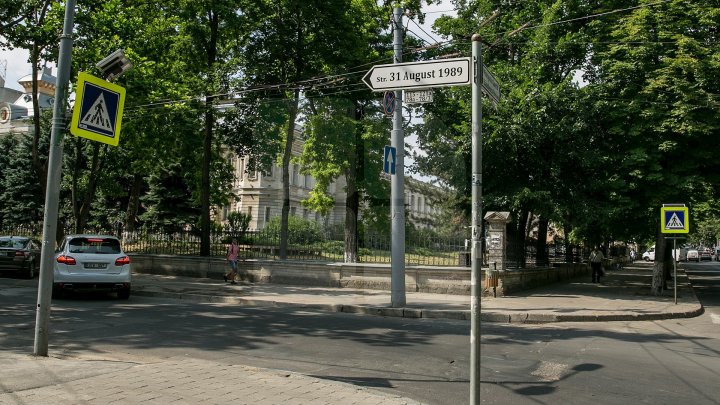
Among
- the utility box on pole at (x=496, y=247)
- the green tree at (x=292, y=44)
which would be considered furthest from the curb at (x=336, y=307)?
the green tree at (x=292, y=44)

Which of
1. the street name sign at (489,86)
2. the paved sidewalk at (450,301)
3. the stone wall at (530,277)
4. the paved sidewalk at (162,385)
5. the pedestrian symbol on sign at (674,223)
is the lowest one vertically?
the paved sidewalk at (450,301)

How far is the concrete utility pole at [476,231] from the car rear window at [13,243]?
21724 mm

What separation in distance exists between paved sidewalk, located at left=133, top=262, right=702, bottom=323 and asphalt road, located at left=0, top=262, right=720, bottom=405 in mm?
698

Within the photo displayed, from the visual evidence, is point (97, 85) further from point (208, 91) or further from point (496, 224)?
point (208, 91)

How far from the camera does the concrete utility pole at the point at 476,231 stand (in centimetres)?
434

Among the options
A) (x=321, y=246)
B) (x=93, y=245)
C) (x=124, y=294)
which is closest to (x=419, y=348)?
(x=124, y=294)

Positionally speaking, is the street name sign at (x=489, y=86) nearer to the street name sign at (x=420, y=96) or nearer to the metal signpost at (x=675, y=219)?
the street name sign at (x=420, y=96)

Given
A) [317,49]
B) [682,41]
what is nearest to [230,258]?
[317,49]

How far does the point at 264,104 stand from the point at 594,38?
13389 millimetres

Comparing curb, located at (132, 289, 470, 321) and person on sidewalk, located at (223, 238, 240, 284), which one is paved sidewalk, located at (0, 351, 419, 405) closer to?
curb, located at (132, 289, 470, 321)

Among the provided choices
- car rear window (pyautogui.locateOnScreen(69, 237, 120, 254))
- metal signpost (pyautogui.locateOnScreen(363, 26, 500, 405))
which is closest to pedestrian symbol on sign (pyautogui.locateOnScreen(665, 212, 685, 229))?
metal signpost (pyautogui.locateOnScreen(363, 26, 500, 405))

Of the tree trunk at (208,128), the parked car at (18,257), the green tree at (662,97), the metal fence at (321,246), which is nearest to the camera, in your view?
the green tree at (662,97)

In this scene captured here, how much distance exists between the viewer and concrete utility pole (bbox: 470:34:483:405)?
4.34m

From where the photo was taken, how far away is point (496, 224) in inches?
703
